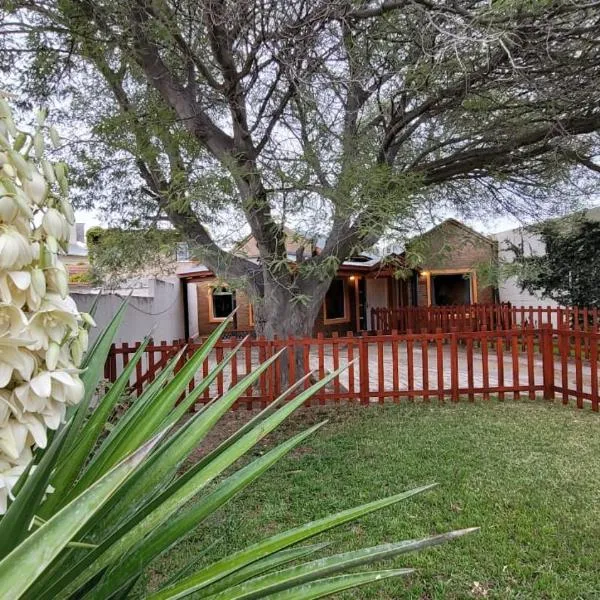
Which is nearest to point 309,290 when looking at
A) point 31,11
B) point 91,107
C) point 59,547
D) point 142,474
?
point 91,107

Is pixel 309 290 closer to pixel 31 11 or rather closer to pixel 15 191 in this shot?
pixel 31 11

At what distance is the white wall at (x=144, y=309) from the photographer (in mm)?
6410

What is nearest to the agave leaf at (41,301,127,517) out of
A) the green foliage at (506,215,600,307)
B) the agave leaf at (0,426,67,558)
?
the agave leaf at (0,426,67,558)

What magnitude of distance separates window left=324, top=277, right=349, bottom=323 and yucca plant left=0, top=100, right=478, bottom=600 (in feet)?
47.8

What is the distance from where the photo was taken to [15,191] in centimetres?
76

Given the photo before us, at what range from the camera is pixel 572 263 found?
1109cm

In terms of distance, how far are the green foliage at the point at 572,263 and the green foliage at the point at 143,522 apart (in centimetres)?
1039

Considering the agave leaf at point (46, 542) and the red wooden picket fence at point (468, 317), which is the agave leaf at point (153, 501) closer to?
the agave leaf at point (46, 542)

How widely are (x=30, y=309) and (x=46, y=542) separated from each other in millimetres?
367

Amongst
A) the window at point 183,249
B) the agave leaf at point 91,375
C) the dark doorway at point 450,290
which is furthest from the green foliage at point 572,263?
A: the agave leaf at point 91,375

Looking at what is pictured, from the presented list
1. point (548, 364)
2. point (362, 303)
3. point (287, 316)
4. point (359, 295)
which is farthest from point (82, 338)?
point (362, 303)

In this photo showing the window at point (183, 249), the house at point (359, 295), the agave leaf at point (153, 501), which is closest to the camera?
the agave leaf at point (153, 501)

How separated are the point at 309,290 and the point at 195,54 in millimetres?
3461

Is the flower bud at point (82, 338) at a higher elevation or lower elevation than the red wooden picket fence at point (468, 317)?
higher
